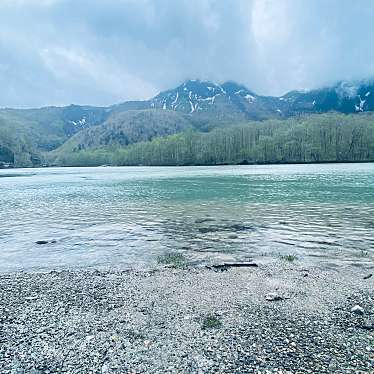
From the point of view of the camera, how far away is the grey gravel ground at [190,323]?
7625 millimetres

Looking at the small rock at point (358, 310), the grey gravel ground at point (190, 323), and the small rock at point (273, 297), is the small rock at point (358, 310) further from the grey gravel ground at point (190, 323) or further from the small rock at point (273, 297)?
the small rock at point (273, 297)

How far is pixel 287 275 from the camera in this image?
14.2 m

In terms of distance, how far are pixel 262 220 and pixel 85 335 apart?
2195 centimetres

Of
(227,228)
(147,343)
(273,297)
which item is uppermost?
(147,343)

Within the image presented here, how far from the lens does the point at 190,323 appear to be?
9758 millimetres

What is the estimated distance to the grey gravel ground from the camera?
7.62 metres

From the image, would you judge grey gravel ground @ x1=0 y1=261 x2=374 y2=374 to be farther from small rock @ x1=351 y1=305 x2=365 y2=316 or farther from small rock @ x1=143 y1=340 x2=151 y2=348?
small rock @ x1=351 y1=305 x2=365 y2=316

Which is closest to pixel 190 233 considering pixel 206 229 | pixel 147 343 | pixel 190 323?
pixel 206 229

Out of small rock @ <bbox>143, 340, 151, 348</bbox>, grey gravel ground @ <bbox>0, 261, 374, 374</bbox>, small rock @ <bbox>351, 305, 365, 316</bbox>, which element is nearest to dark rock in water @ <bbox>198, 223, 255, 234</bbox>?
grey gravel ground @ <bbox>0, 261, 374, 374</bbox>

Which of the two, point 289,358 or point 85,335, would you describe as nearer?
point 289,358

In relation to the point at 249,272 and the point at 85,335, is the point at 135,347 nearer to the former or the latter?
the point at 85,335

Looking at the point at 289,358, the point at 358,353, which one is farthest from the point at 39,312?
the point at 358,353

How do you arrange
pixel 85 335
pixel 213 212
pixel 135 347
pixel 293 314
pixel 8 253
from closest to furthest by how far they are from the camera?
pixel 135 347 < pixel 85 335 < pixel 293 314 < pixel 8 253 < pixel 213 212

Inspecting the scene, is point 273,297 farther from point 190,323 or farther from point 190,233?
point 190,233
